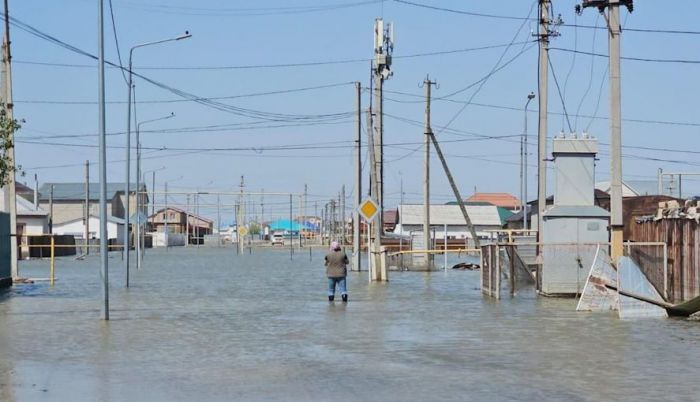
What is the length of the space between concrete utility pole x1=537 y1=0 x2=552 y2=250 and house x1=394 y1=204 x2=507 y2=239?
76.9 m

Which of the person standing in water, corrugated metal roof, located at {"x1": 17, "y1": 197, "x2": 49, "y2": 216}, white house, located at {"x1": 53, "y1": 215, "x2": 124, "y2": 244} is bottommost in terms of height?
white house, located at {"x1": 53, "y1": 215, "x2": 124, "y2": 244}

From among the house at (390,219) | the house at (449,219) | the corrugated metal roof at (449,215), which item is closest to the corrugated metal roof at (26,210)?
the corrugated metal roof at (449,215)

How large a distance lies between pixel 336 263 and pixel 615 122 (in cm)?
712

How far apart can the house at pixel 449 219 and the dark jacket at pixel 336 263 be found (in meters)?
85.1

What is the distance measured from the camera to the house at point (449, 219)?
4503 inches

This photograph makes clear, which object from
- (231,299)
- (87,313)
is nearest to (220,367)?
(87,313)

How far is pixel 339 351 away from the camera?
15.4 m

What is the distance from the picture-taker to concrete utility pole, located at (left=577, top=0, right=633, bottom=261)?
923 inches

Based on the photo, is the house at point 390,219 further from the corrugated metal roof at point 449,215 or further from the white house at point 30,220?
the white house at point 30,220

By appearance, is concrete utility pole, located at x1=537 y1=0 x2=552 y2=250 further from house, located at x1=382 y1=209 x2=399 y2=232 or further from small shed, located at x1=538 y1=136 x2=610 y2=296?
house, located at x1=382 y1=209 x2=399 y2=232

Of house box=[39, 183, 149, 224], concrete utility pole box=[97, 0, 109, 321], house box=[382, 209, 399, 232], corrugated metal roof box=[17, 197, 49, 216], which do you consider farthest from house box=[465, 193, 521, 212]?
concrete utility pole box=[97, 0, 109, 321]

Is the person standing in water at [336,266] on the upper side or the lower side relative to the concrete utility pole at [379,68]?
lower

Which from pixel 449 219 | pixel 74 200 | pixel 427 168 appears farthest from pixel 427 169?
pixel 74 200

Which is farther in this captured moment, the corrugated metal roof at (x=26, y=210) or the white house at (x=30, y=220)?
the white house at (x=30, y=220)
